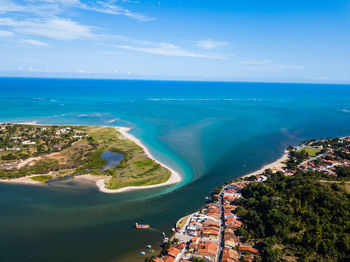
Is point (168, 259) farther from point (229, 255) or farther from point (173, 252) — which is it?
point (229, 255)

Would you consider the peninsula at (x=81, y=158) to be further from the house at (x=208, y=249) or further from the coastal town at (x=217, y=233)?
the house at (x=208, y=249)

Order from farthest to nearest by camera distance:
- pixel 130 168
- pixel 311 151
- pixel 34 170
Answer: pixel 311 151
pixel 130 168
pixel 34 170

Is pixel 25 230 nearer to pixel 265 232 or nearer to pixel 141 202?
pixel 141 202

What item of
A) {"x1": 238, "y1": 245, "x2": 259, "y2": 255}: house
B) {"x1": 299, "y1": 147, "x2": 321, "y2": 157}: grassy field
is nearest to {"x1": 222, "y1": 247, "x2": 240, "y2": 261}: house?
{"x1": 238, "y1": 245, "x2": 259, "y2": 255}: house

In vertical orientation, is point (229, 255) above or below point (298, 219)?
below

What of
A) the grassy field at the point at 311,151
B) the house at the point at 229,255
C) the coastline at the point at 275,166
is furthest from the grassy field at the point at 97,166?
the grassy field at the point at 311,151

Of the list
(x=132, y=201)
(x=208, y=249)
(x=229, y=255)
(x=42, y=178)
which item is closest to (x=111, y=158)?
(x=42, y=178)

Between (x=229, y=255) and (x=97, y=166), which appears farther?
(x=97, y=166)
